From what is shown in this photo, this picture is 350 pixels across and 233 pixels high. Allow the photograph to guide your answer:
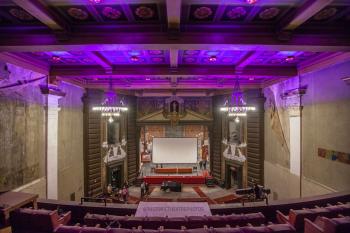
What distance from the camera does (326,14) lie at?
3842 mm

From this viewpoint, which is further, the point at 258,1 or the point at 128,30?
the point at 128,30

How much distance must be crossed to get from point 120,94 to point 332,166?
10124 mm

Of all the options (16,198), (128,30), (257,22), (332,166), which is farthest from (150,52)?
(332,166)

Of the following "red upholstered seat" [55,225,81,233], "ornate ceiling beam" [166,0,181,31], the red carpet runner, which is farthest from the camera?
the red carpet runner

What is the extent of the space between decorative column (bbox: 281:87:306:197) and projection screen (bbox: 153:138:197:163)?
8672 millimetres

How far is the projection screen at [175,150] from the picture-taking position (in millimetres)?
16016

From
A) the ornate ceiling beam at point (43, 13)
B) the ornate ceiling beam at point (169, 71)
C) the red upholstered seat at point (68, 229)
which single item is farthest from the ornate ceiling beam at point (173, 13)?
the red upholstered seat at point (68, 229)

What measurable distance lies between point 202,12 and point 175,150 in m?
13.0

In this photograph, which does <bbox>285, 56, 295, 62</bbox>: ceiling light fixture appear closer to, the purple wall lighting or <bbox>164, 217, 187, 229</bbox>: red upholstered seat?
the purple wall lighting

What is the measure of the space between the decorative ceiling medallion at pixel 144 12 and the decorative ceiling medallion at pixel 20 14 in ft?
6.21

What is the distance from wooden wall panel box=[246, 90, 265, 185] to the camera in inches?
413

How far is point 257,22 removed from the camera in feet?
13.6

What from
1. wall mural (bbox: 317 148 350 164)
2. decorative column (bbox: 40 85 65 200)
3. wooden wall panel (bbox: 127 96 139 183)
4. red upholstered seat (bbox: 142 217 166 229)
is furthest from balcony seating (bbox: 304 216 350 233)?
wooden wall panel (bbox: 127 96 139 183)

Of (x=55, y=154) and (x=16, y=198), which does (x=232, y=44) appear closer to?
(x=16, y=198)
